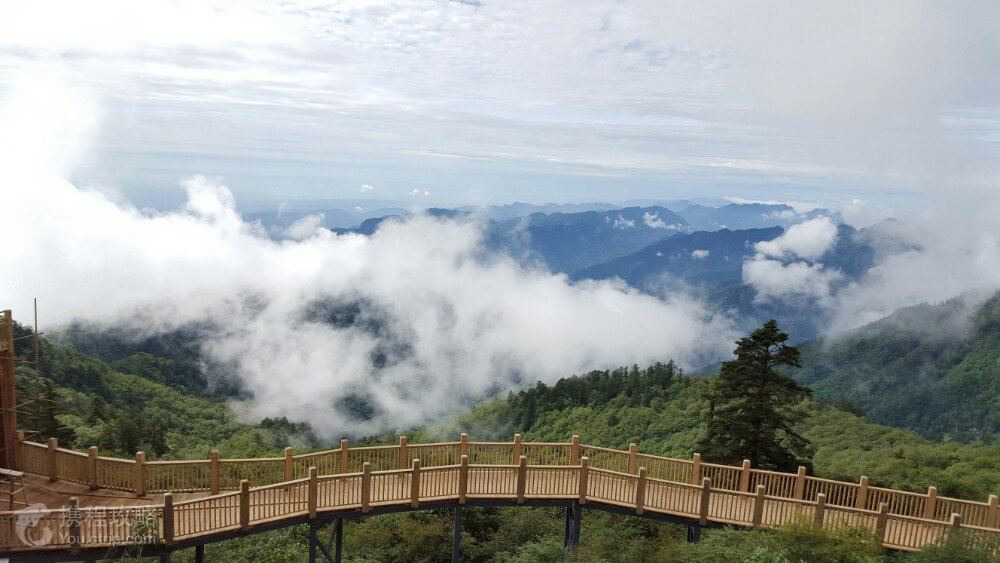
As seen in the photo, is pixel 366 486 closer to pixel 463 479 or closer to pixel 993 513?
pixel 463 479

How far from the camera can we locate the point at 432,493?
1919 cm

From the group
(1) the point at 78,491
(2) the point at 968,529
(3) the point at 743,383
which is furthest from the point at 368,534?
(2) the point at 968,529

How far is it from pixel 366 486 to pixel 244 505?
10.3 feet

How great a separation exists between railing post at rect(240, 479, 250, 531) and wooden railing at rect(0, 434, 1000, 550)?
3 cm

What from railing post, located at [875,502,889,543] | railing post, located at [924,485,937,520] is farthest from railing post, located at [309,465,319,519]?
railing post, located at [924,485,937,520]

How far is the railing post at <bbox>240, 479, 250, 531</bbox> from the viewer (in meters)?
16.4

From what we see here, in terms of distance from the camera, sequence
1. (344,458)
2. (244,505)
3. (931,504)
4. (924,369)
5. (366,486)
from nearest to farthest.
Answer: (244,505), (366,486), (931,504), (344,458), (924,369)

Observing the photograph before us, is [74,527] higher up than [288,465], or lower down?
higher up

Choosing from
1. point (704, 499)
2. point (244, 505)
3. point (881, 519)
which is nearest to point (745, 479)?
point (704, 499)

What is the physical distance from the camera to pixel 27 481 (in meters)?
17.2

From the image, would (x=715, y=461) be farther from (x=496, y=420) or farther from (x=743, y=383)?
(x=496, y=420)

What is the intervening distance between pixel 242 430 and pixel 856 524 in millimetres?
104351

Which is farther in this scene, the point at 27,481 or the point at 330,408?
the point at 330,408

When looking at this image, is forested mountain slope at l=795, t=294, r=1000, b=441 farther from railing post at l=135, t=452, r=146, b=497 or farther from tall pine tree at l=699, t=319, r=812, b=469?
railing post at l=135, t=452, r=146, b=497
